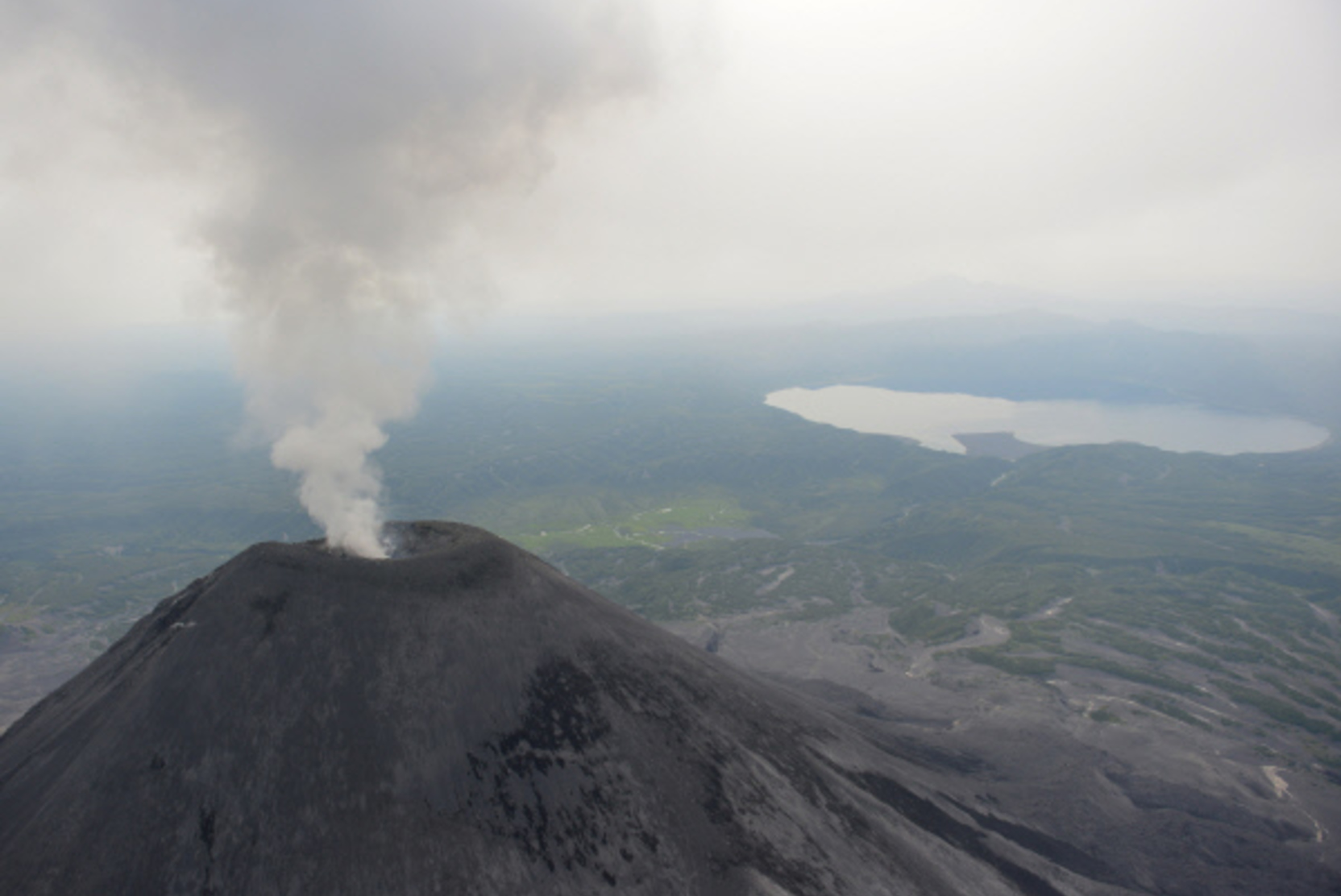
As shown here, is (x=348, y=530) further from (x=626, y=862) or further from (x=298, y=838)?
(x=626, y=862)

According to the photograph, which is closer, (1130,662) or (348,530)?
(348,530)

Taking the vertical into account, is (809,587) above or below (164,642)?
below

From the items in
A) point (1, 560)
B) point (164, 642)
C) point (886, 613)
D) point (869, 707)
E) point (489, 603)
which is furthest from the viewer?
point (1, 560)

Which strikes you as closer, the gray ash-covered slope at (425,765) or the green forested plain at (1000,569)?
the gray ash-covered slope at (425,765)

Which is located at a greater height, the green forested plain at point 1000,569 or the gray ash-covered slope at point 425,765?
the gray ash-covered slope at point 425,765

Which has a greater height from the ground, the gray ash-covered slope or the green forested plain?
the gray ash-covered slope

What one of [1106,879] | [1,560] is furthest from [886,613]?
[1,560]

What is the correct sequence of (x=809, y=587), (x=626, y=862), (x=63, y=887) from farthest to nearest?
(x=809, y=587), (x=626, y=862), (x=63, y=887)

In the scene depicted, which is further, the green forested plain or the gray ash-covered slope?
the green forested plain
